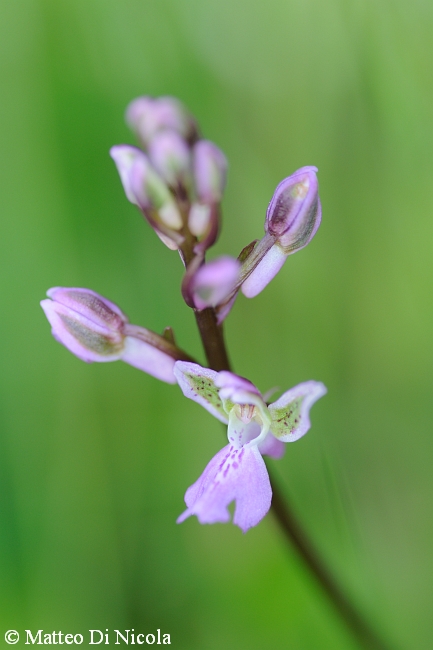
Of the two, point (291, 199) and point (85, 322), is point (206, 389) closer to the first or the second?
point (85, 322)

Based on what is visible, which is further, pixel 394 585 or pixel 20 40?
pixel 20 40

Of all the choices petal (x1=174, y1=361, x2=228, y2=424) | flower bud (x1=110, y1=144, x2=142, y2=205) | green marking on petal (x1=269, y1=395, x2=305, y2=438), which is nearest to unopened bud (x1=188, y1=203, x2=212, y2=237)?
flower bud (x1=110, y1=144, x2=142, y2=205)

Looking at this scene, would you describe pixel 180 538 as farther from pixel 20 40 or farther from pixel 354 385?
pixel 20 40

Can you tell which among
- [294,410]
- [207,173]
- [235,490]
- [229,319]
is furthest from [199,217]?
[229,319]

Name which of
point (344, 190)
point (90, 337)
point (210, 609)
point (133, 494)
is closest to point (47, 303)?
point (90, 337)

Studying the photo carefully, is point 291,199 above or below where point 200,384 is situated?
above
